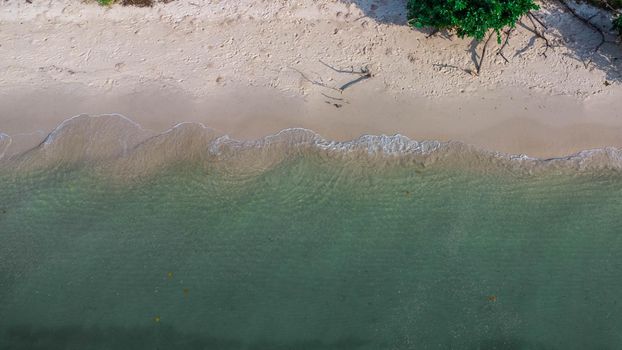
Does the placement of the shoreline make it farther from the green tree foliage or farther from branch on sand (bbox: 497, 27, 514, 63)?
the green tree foliage

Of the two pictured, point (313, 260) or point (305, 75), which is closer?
point (313, 260)

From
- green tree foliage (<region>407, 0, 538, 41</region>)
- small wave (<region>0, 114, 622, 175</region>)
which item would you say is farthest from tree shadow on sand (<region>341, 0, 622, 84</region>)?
small wave (<region>0, 114, 622, 175</region>)

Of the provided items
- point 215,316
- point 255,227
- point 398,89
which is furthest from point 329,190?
point 215,316

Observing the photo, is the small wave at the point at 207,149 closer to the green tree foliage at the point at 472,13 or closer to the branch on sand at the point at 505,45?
the branch on sand at the point at 505,45

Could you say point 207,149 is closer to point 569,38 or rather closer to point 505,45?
point 505,45

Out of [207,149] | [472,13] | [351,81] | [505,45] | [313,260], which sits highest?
[472,13]

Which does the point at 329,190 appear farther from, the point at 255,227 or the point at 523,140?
the point at 523,140

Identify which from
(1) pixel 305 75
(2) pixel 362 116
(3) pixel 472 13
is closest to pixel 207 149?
(1) pixel 305 75
